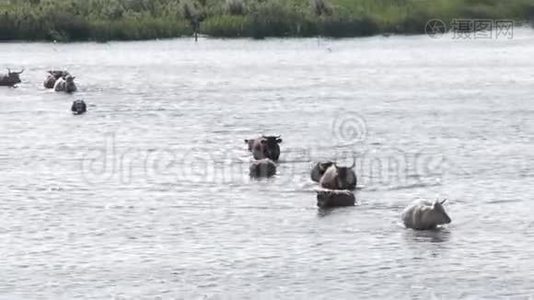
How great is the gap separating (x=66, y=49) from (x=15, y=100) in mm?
39355

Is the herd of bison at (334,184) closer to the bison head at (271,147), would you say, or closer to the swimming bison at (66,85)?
the bison head at (271,147)

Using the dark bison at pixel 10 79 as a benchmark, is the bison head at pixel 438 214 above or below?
above

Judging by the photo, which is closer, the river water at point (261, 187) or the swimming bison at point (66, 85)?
the river water at point (261, 187)

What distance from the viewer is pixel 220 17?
134500 mm

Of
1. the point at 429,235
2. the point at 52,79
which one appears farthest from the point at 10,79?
the point at 429,235

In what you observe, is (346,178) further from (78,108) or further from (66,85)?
(66,85)

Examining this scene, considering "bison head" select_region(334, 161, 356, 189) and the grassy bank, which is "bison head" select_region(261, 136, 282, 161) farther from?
the grassy bank

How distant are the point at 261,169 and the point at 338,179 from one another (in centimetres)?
449

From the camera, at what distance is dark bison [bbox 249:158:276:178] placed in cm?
5047

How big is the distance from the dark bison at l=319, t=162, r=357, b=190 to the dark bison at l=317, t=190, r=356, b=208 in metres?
2.05

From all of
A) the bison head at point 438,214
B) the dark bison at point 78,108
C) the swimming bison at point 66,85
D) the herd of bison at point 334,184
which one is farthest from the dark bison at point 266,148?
the swimming bison at point 66,85

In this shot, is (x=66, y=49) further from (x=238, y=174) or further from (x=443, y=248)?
(x=443, y=248)

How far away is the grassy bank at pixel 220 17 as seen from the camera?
12838 centimetres

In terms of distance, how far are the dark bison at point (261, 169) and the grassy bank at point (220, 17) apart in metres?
78.0
